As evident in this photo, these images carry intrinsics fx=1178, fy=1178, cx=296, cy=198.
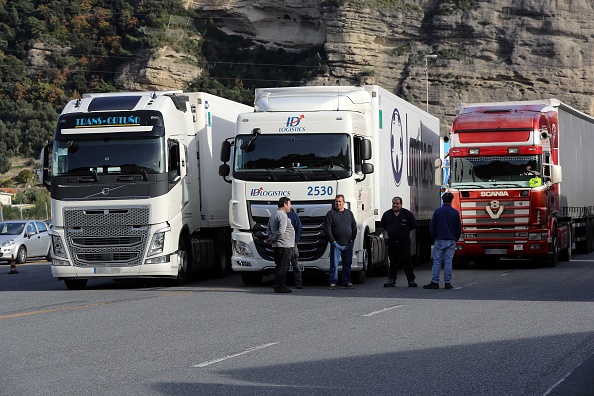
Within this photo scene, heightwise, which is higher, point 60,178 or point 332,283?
point 60,178

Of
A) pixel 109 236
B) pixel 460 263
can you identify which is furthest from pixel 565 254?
pixel 109 236

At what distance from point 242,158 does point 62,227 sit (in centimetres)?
351

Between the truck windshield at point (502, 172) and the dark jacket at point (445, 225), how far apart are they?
664 cm

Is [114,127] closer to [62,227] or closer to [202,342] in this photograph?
[62,227]

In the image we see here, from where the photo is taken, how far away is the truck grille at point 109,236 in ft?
70.0

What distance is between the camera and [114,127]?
21.5 metres

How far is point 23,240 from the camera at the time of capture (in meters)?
37.3

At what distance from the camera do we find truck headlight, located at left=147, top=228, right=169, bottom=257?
843 inches

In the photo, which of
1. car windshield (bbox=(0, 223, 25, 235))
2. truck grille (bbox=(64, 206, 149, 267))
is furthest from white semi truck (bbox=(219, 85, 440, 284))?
car windshield (bbox=(0, 223, 25, 235))

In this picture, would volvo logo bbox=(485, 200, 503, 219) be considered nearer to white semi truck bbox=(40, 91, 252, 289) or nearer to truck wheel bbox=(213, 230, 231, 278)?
truck wheel bbox=(213, 230, 231, 278)

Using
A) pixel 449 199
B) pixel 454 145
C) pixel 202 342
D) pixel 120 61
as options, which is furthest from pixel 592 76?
pixel 202 342

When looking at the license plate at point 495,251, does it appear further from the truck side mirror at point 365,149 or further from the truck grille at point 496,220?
the truck side mirror at point 365,149

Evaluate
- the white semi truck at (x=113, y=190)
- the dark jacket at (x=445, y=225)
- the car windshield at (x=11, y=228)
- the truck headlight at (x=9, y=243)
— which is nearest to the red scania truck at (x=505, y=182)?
the dark jacket at (x=445, y=225)

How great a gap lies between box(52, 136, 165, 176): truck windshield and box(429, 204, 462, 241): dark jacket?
5.05 meters
